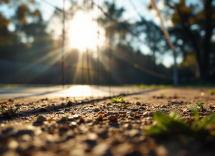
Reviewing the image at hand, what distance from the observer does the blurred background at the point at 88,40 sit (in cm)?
446

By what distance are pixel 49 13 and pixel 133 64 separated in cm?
604

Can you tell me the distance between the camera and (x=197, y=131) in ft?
3.86

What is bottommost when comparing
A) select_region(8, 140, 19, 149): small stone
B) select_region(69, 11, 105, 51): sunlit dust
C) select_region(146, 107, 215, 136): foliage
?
select_region(8, 140, 19, 149): small stone

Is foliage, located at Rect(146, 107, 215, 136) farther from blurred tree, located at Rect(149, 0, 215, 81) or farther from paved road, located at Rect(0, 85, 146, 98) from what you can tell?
blurred tree, located at Rect(149, 0, 215, 81)

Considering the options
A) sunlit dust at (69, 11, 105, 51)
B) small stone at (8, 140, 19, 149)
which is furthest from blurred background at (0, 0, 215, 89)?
small stone at (8, 140, 19, 149)

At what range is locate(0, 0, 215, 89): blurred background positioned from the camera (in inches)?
176

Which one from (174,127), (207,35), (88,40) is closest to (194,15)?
(207,35)

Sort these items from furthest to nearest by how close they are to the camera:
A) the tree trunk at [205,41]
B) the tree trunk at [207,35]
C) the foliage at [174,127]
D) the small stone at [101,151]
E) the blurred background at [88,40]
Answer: the tree trunk at [205,41], the tree trunk at [207,35], the blurred background at [88,40], the foliage at [174,127], the small stone at [101,151]

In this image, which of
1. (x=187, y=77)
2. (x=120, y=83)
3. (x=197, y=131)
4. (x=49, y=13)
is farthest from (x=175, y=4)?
(x=197, y=131)

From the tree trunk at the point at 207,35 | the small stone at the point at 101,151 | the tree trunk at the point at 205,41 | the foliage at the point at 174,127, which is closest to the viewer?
the small stone at the point at 101,151

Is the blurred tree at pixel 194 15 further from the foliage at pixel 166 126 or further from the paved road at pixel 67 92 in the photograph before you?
the foliage at pixel 166 126

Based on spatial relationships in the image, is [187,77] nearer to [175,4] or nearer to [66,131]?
[175,4]

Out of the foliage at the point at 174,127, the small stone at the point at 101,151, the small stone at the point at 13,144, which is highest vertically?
the foliage at the point at 174,127

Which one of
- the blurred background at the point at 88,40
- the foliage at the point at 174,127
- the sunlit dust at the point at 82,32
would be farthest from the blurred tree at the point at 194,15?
the foliage at the point at 174,127
